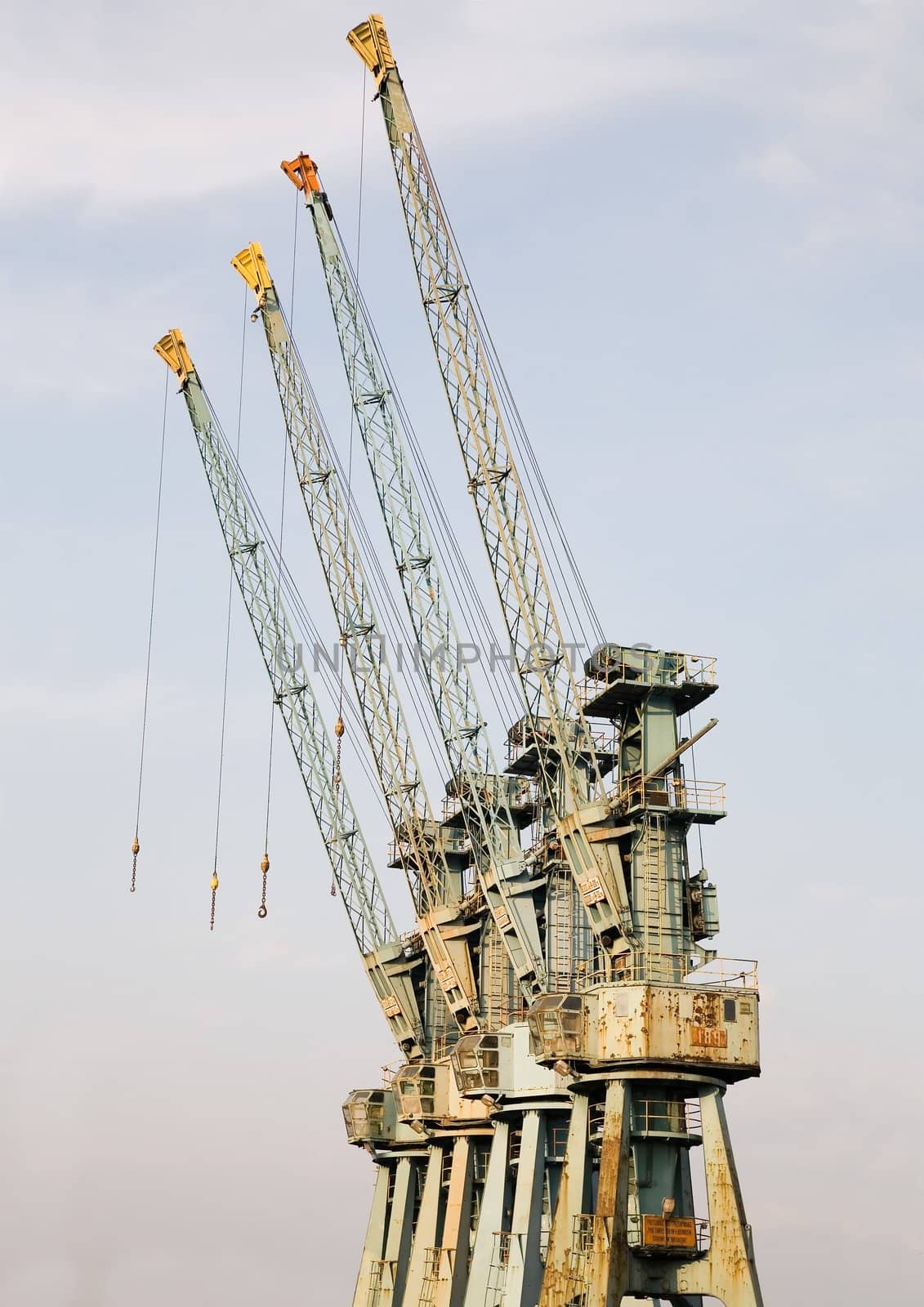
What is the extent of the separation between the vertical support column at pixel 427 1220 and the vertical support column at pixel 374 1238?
4345 mm

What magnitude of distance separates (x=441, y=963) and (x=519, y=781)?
10093 millimetres

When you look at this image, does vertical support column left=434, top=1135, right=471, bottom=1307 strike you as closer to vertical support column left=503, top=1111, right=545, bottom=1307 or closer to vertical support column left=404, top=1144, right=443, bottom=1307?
vertical support column left=404, top=1144, right=443, bottom=1307

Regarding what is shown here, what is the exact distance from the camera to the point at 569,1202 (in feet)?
205

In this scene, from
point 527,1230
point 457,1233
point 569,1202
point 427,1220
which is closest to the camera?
point 569,1202

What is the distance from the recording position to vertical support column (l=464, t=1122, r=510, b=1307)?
73.5m

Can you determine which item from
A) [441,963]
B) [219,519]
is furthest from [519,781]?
[219,519]

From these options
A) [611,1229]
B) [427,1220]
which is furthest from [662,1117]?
[427,1220]

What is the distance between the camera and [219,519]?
9975 cm

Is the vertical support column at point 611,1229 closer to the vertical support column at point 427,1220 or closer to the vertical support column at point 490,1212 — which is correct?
the vertical support column at point 490,1212

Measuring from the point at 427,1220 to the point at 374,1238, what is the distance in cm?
884

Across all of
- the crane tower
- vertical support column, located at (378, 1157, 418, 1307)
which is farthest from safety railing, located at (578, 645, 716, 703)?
vertical support column, located at (378, 1157, 418, 1307)

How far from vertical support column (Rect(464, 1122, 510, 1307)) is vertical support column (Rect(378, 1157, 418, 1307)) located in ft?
59.6

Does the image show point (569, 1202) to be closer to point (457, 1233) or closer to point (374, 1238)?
point (457, 1233)

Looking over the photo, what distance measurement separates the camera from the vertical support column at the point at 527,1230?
228 ft
